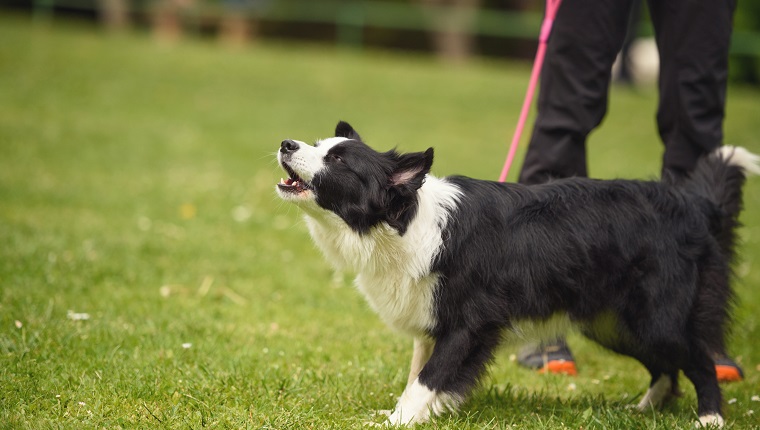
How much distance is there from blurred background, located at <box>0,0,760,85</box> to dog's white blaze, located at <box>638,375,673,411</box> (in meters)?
16.6

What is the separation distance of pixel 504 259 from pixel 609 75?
1.41 metres

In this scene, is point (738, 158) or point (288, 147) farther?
point (738, 158)

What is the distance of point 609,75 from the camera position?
433 cm

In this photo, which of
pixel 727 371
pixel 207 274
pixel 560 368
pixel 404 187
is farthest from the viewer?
pixel 207 274

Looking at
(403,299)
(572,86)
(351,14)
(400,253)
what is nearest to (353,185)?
(400,253)

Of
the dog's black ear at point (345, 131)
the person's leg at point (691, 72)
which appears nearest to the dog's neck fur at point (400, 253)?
the dog's black ear at point (345, 131)

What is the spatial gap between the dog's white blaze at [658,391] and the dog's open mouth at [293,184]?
190 centimetres

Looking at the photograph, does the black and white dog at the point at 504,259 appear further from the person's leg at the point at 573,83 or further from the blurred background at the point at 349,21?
the blurred background at the point at 349,21

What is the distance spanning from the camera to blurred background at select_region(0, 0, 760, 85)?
21203mm

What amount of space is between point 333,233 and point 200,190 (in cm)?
495

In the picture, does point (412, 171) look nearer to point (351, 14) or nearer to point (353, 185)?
point (353, 185)

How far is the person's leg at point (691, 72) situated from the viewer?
4164mm

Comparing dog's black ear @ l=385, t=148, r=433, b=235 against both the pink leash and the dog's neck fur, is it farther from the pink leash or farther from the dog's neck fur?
the pink leash

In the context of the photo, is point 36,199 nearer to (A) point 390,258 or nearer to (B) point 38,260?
(B) point 38,260
